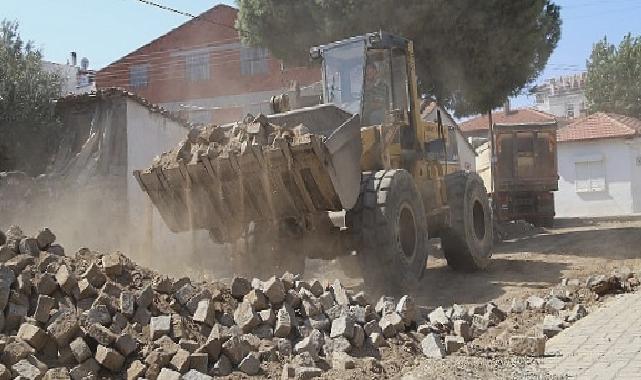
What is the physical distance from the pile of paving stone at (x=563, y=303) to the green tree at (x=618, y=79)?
4466 cm

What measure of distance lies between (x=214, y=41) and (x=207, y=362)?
1249 inches

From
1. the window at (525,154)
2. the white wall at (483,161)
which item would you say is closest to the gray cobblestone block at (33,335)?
the window at (525,154)

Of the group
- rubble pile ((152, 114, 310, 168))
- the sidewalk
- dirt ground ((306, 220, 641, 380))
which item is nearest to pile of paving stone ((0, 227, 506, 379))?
dirt ground ((306, 220, 641, 380))

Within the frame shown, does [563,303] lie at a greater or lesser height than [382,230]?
lesser

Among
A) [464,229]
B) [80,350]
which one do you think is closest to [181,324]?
[80,350]

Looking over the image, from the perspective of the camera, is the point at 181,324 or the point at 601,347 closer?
the point at 181,324

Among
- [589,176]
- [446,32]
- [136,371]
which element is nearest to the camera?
[136,371]

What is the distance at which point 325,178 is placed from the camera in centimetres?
838

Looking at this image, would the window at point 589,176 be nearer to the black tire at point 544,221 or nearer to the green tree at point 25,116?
the black tire at point 544,221

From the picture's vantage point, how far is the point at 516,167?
2361 centimetres

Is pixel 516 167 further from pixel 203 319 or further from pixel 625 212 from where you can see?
pixel 203 319

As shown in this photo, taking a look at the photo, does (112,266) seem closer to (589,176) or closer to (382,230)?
(382,230)

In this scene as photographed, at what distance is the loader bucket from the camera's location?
27.1ft

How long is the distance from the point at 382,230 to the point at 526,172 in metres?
16.0
